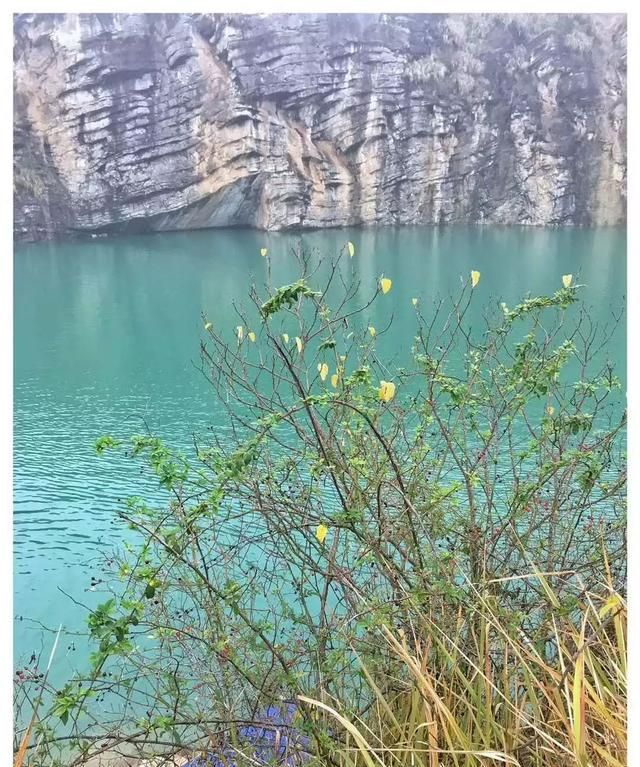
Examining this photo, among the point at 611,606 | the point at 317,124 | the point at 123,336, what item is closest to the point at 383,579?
the point at 611,606

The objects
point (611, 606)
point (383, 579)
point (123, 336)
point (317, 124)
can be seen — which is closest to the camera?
point (611, 606)

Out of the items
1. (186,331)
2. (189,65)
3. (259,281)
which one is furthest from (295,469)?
(189,65)

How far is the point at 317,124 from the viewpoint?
17.2ft

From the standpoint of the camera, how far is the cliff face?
9.58 ft

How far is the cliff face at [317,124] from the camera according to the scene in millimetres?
2920

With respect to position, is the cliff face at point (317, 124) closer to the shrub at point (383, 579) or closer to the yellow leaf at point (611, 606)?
the shrub at point (383, 579)

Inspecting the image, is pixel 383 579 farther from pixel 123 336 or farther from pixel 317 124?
pixel 317 124

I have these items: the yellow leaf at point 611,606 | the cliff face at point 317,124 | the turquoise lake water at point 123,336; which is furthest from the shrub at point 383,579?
the cliff face at point 317,124

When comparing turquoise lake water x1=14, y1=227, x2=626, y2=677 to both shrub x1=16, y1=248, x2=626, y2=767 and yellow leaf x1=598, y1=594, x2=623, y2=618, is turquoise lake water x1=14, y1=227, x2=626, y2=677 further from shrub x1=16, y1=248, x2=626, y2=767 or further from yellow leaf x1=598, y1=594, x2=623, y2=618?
yellow leaf x1=598, y1=594, x2=623, y2=618

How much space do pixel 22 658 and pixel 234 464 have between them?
4.50 feet

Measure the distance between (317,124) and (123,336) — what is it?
2.38 metres

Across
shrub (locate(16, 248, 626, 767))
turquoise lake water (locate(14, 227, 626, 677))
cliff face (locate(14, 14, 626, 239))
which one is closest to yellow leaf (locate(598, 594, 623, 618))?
shrub (locate(16, 248, 626, 767))

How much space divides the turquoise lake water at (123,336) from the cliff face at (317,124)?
1.06 ft

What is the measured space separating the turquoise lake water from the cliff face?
0.32 metres
